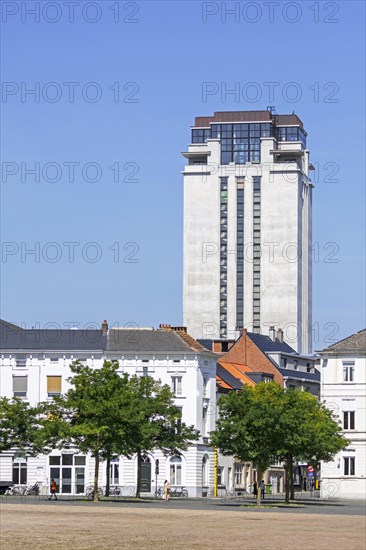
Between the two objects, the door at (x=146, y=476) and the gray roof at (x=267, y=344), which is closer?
the door at (x=146, y=476)

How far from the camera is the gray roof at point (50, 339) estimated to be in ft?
378

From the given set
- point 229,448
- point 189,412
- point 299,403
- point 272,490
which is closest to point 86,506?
point 229,448

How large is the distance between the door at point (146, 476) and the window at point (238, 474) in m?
13.8

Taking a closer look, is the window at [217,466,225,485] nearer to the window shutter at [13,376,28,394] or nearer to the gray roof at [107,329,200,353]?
the gray roof at [107,329,200,353]

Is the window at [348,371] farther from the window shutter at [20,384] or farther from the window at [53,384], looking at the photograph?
the window shutter at [20,384]

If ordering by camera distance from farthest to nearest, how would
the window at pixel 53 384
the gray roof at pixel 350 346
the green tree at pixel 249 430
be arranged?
the gray roof at pixel 350 346 < the window at pixel 53 384 < the green tree at pixel 249 430

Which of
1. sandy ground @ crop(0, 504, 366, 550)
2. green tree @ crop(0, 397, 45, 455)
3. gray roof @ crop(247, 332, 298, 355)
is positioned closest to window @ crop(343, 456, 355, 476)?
green tree @ crop(0, 397, 45, 455)

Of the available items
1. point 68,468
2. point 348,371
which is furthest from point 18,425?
point 348,371

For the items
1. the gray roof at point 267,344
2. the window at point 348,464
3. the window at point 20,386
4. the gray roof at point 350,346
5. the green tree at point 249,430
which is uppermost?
the gray roof at point 267,344

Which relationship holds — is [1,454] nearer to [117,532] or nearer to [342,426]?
[342,426]

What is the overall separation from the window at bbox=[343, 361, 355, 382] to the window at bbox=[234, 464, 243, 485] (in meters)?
14.7

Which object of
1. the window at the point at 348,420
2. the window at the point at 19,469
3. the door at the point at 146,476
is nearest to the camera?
the door at the point at 146,476

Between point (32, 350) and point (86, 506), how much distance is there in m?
38.2

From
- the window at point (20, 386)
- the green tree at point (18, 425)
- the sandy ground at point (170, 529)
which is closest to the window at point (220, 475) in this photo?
the window at point (20, 386)
